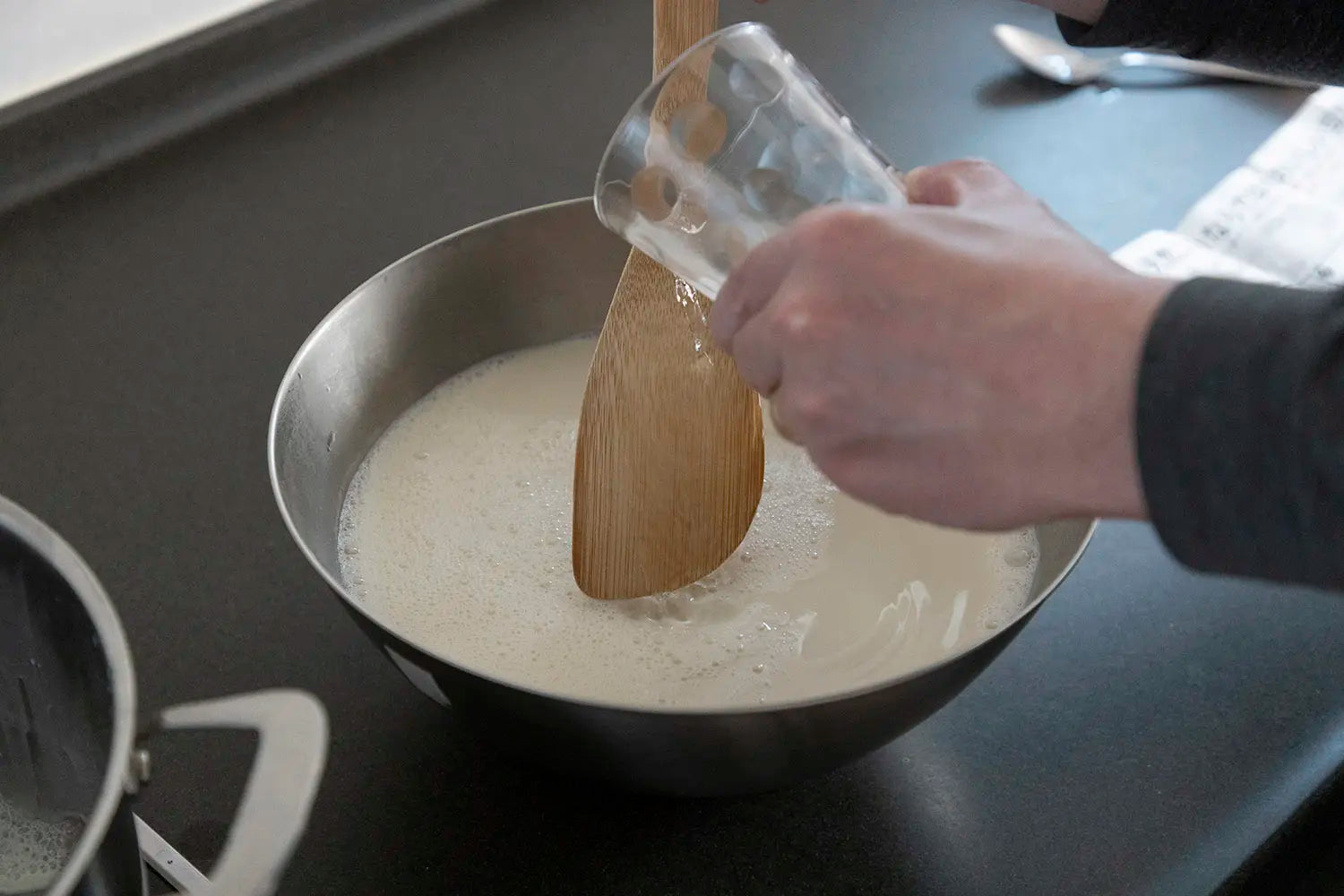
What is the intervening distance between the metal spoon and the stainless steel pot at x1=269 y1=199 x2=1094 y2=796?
23.2 inches

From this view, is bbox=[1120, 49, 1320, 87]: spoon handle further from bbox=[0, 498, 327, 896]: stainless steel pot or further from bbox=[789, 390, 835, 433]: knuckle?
bbox=[0, 498, 327, 896]: stainless steel pot

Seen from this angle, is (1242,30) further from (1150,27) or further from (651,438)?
(651,438)

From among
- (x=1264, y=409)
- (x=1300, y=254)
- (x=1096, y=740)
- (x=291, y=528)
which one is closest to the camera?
(x=1264, y=409)

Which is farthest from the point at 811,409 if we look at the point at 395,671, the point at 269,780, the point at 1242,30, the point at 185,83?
the point at 185,83

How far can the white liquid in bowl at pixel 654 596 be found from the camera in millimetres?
699

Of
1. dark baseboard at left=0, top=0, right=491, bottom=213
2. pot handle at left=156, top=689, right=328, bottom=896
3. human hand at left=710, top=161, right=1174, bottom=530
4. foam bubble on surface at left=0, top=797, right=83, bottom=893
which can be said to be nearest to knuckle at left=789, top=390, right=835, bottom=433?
human hand at left=710, top=161, right=1174, bottom=530

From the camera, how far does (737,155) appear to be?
575 mm

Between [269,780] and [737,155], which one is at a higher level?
[737,155]

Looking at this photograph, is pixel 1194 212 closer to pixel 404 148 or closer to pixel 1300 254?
pixel 1300 254

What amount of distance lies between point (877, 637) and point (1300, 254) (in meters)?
0.57

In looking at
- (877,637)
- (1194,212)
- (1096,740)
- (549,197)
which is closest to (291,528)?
(877,637)

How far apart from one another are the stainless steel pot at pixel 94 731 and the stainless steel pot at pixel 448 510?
9 cm

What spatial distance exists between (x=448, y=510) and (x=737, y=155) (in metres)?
0.34

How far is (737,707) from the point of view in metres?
0.50
